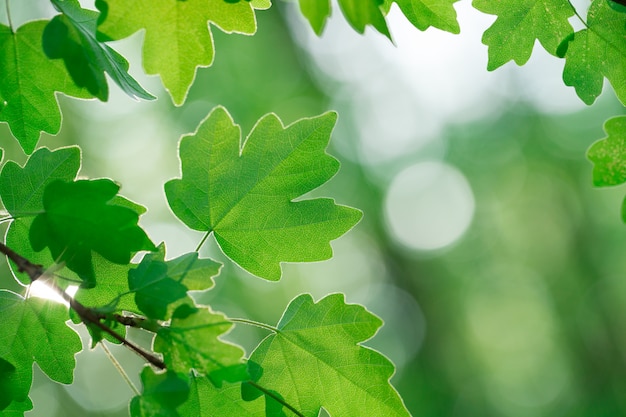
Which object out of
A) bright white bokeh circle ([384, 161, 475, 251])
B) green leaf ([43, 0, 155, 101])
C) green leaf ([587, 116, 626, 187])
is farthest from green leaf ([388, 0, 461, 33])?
bright white bokeh circle ([384, 161, 475, 251])

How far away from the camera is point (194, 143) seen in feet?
3.46

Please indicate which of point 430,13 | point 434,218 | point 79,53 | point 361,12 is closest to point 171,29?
point 79,53

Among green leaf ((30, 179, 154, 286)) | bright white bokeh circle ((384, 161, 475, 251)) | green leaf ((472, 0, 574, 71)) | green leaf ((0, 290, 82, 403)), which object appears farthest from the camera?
bright white bokeh circle ((384, 161, 475, 251))

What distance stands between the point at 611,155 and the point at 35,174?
3.43ft

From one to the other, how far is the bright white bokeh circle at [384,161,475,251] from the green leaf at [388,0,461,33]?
41.6 ft

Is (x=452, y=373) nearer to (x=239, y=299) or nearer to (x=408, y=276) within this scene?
(x=408, y=276)

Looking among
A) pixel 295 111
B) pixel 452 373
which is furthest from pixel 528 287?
pixel 295 111

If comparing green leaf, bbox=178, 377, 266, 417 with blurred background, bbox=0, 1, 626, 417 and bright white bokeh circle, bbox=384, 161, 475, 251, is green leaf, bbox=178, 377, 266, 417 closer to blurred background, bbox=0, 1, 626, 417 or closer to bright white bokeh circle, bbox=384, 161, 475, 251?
blurred background, bbox=0, 1, 626, 417

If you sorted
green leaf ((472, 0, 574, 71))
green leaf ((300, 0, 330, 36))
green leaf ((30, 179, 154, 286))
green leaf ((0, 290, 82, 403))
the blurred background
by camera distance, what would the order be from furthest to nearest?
the blurred background, green leaf ((472, 0, 574, 71)), green leaf ((0, 290, 82, 403)), green leaf ((30, 179, 154, 286)), green leaf ((300, 0, 330, 36))

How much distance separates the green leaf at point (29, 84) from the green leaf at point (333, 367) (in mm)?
558

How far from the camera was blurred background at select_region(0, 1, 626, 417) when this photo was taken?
1227cm

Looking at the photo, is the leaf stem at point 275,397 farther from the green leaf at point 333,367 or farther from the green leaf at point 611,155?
the green leaf at point 611,155

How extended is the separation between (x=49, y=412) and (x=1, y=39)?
12.8 metres

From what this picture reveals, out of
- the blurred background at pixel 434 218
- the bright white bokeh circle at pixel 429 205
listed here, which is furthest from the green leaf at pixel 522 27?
the bright white bokeh circle at pixel 429 205
